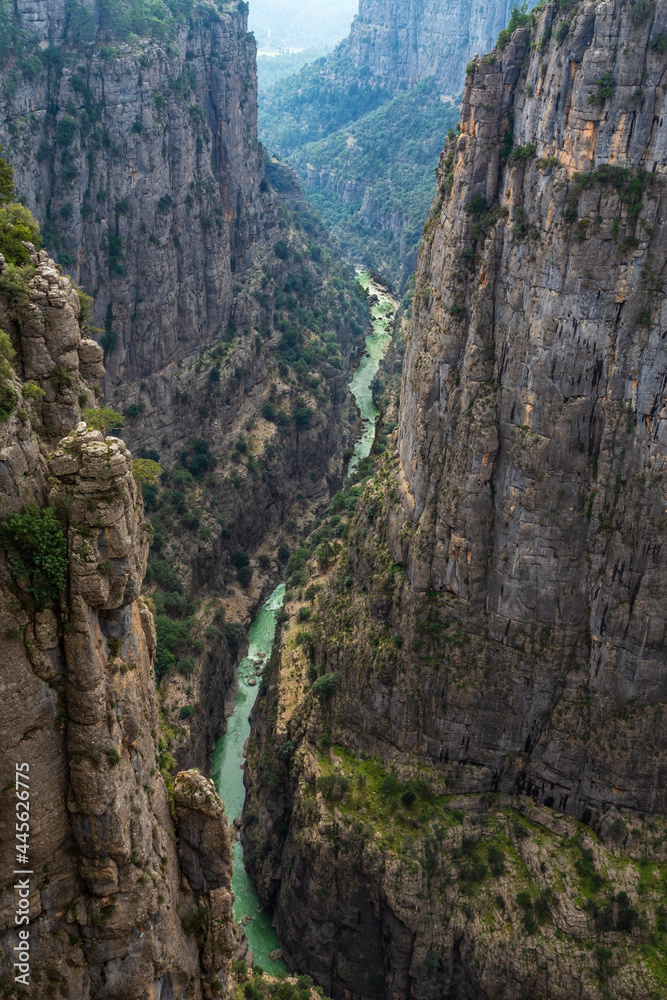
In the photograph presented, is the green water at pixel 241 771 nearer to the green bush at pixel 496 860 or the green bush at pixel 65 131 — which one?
the green bush at pixel 496 860

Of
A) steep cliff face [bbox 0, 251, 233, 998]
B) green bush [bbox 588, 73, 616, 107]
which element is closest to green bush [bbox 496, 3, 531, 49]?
green bush [bbox 588, 73, 616, 107]

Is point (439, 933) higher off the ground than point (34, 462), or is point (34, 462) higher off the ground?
point (34, 462)

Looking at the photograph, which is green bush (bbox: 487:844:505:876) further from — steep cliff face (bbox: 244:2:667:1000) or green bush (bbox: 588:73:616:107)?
green bush (bbox: 588:73:616:107)

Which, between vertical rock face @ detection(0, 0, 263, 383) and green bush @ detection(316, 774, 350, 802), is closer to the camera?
green bush @ detection(316, 774, 350, 802)

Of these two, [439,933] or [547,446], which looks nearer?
[547,446]

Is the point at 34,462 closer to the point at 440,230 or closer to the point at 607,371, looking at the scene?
the point at 607,371

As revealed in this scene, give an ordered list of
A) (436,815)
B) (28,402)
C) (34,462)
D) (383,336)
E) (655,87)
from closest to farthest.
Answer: (34,462), (28,402), (655,87), (436,815), (383,336)

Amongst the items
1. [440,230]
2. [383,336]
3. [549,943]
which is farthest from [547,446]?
[383,336]
